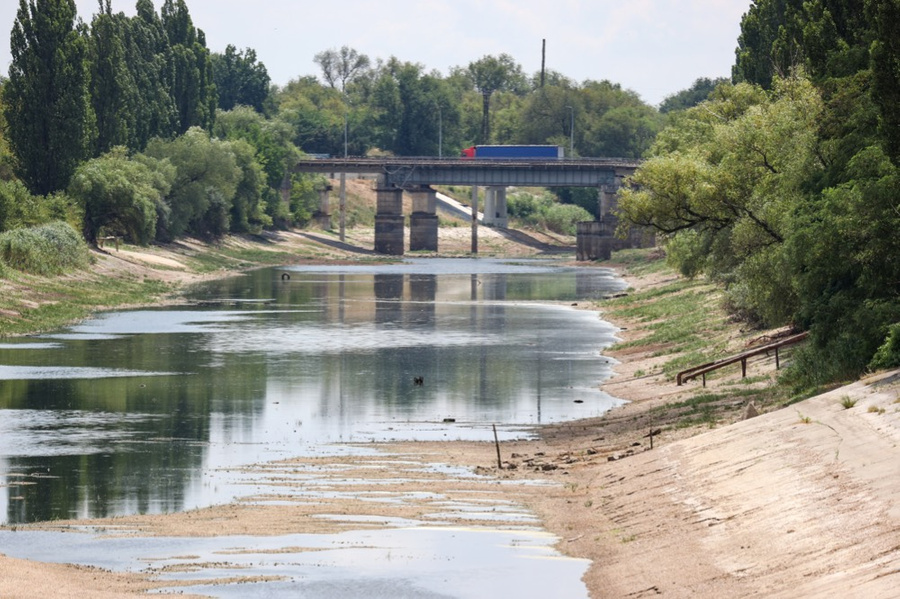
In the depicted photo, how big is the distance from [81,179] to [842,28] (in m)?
77.3

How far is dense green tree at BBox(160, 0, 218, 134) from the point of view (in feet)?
508

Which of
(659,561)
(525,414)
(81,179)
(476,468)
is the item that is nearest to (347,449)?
(476,468)

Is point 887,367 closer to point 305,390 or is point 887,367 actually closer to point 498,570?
point 498,570

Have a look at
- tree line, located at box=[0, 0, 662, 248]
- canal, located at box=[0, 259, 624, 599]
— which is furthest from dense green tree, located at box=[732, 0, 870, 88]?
tree line, located at box=[0, 0, 662, 248]

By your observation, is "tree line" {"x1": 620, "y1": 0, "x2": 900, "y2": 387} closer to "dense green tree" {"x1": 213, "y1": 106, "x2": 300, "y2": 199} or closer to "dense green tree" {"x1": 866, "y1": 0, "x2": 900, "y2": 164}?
"dense green tree" {"x1": 866, "y1": 0, "x2": 900, "y2": 164}

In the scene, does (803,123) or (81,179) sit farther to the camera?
(81,179)

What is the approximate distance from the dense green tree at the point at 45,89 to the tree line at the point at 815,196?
5604 centimetres

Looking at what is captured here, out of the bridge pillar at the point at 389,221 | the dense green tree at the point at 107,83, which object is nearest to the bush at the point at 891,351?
the dense green tree at the point at 107,83

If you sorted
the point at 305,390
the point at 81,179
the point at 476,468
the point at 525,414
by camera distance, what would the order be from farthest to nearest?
the point at 81,179 → the point at 305,390 → the point at 525,414 → the point at 476,468

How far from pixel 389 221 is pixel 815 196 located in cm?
14779

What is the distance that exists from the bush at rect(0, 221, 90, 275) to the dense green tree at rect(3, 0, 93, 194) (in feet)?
27.1

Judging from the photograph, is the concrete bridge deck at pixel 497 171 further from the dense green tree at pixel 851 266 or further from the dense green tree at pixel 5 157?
the dense green tree at pixel 851 266

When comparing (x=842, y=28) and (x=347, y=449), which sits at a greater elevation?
(x=842, y=28)

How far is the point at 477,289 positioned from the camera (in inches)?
4801
